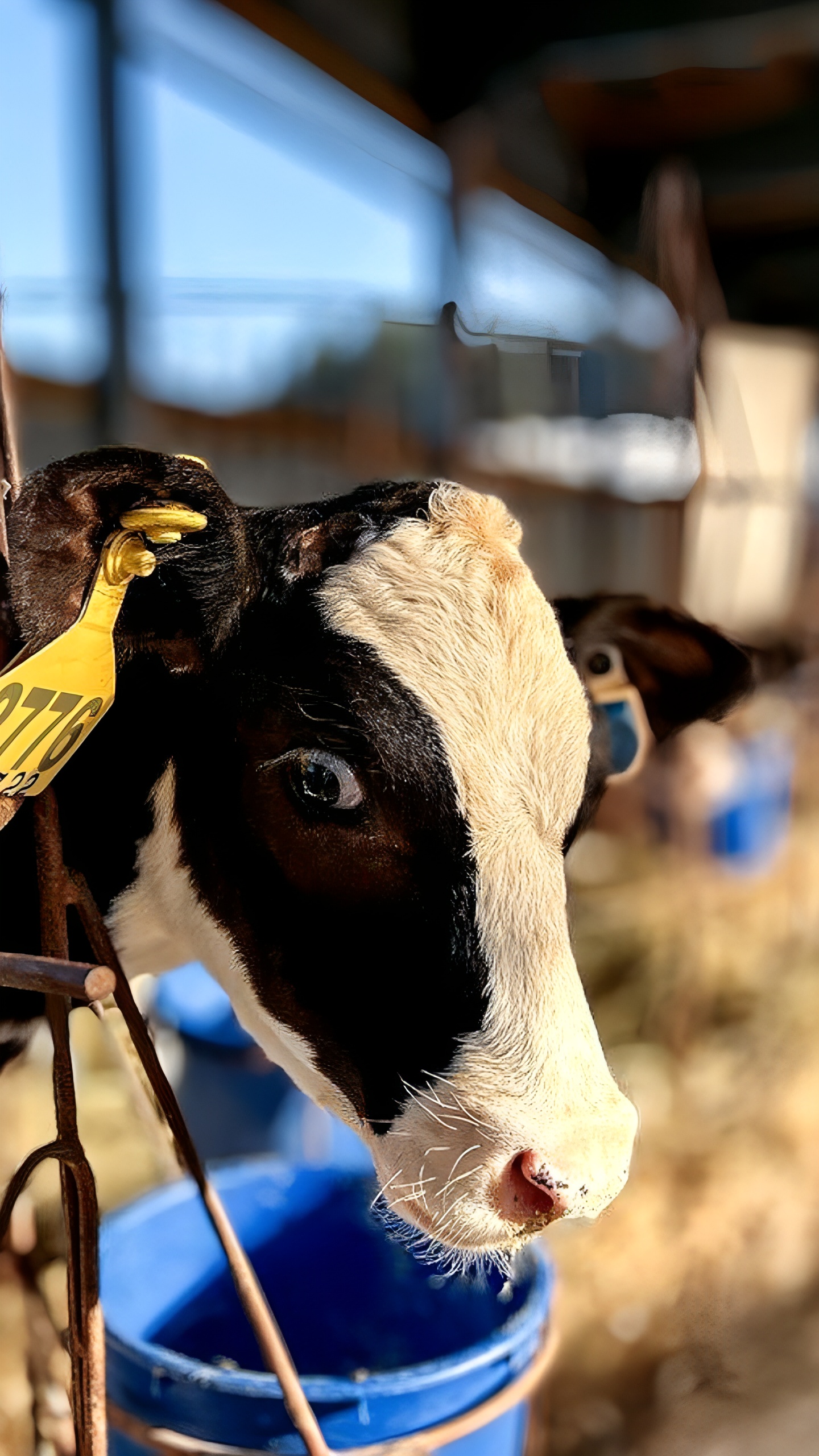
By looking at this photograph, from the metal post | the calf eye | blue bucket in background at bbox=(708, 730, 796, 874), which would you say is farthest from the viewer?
blue bucket in background at bbox=(708, 730, 796, 874)

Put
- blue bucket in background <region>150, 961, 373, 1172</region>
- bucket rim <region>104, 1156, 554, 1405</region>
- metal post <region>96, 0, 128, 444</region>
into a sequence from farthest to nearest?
metal post <region>96, 0, 128, 444</region>
blue bucket in background <region>150, 961, 373, 1172</region>
bucket rim <region>104, 1156, 554, 1405</region>

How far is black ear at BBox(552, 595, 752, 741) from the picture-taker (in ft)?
3.02

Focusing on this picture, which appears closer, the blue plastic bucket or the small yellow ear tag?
the small yellow ear tag

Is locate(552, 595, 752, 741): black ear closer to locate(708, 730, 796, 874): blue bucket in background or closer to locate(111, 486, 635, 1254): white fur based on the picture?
locate(111, 486, 635, 1254): white fur

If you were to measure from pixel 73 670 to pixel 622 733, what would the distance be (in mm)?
525

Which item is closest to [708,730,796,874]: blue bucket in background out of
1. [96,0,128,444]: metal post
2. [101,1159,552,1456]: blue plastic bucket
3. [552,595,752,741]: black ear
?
[96,0,128,444]: metal post

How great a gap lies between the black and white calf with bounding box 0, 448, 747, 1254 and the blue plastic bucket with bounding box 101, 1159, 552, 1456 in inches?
15.3

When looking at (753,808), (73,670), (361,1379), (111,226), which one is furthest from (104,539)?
(753,808)

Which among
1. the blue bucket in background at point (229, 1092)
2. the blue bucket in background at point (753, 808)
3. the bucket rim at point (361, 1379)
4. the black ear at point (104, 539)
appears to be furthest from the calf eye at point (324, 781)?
the blue bucket in background at point (753, 808)

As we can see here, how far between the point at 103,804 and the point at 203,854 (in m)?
0.09

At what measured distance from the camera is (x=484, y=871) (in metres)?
0.64

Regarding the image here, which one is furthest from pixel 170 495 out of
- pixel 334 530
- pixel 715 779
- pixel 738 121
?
pixel 738 121

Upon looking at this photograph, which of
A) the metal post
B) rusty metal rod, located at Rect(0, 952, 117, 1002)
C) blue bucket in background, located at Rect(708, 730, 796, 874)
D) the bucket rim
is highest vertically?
the metal post

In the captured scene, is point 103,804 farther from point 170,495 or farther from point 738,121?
point 738,121
